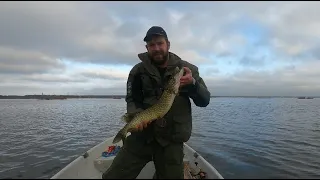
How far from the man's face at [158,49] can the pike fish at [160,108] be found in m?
0.69

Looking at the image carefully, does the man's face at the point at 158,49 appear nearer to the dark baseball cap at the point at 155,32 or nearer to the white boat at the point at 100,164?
the dark baseball cap at the point at 155,32

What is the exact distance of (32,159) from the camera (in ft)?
50.5

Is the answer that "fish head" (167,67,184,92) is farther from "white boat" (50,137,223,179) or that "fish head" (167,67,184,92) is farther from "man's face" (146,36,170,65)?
"white boat" (50,137,223,179)

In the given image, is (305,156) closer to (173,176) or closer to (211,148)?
(211,148)

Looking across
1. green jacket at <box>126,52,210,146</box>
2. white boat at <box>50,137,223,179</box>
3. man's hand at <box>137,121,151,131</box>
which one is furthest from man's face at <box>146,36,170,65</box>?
white boat at <box>50,137,223,179</box>

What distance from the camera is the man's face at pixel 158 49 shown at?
5.94 m

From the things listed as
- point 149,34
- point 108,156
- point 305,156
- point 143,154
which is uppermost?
point 149,34

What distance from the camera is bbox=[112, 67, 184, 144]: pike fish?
534 cm

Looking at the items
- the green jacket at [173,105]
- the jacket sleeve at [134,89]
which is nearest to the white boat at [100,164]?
the green jacket at [173,105]

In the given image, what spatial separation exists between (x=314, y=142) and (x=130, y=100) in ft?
60.2

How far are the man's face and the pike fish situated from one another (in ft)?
2.26

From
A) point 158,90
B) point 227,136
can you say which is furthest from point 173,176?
point 227,136

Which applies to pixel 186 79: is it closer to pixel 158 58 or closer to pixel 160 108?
pixel 160 108

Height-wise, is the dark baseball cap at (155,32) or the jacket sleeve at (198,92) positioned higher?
the dark baseball cap at (155,32)
